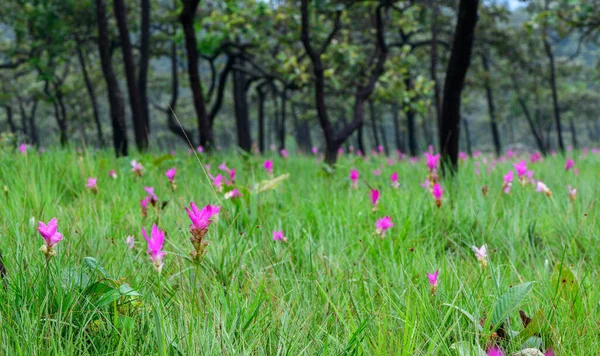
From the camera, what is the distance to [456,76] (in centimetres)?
515

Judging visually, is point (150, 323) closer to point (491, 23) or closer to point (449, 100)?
point (449, 100)

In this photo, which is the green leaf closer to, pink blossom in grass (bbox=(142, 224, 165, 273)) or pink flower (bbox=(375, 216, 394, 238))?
pink flower (bbox=(375, 216, 394, 238))

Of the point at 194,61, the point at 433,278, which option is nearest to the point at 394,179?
the point at 433,278

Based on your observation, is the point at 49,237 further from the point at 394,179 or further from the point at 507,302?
the point at 394,179

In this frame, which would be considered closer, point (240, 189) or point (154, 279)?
point (154, 279)

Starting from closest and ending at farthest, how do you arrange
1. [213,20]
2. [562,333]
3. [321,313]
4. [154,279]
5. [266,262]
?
[562,333], [321,313], [154,279], [266,262], [213,20]

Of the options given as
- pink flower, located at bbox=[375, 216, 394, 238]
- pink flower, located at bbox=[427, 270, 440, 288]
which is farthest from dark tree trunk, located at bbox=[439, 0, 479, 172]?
pink flower, located at bbox=[427, 270, 440, 288]

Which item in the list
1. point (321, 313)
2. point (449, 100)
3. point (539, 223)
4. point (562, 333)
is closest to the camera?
point (562, 333)

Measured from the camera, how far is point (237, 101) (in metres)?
17.8

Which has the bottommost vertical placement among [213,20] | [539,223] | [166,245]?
[539,223]

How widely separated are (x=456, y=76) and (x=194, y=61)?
15.4ft

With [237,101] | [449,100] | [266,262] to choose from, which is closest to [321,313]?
[266,262]

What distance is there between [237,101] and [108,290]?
1675 cm

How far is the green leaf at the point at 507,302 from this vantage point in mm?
1425
